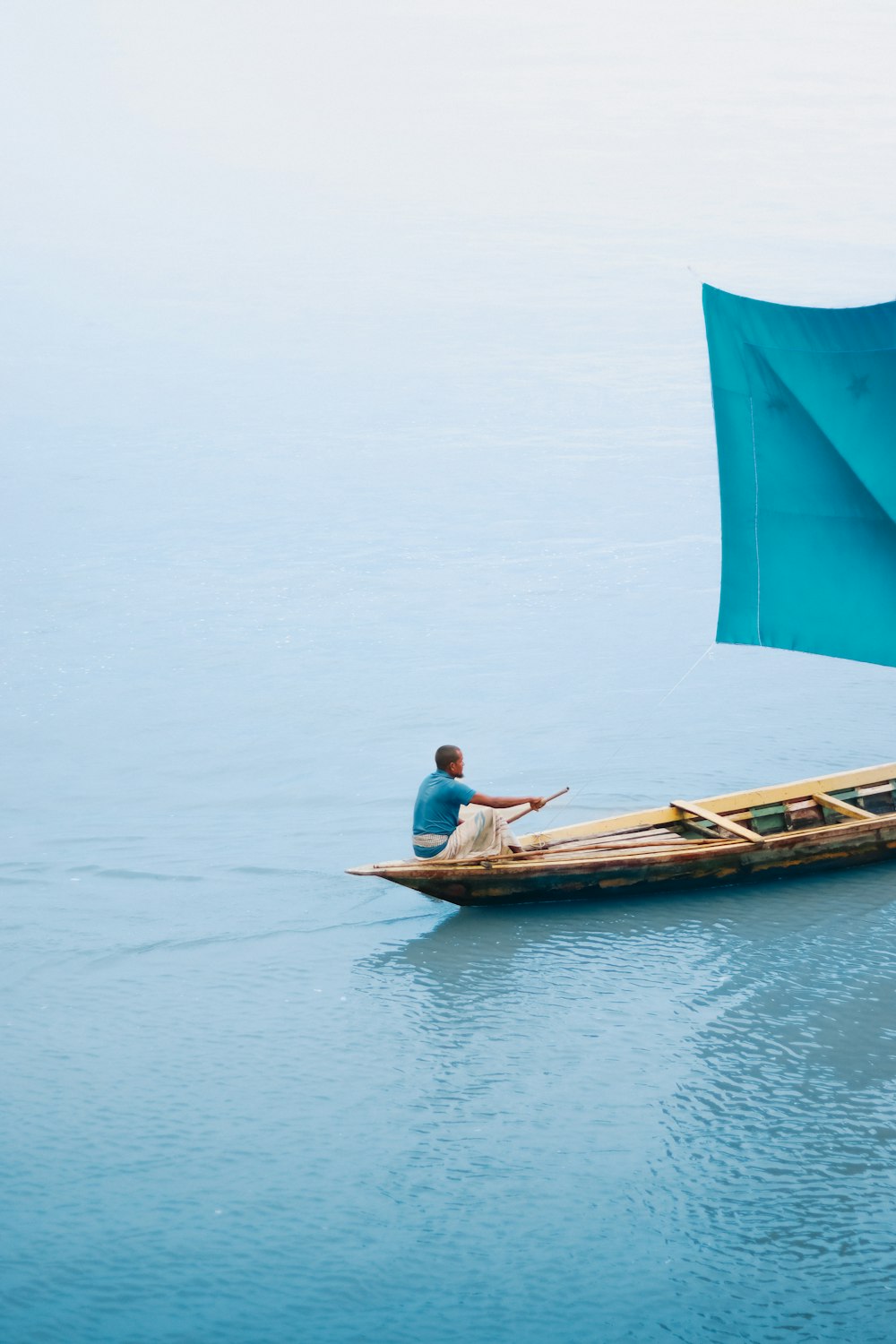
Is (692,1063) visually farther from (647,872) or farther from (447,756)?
(447,756)

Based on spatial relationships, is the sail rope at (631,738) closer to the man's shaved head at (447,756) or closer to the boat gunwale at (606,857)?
the boat gunwale at (606,857)

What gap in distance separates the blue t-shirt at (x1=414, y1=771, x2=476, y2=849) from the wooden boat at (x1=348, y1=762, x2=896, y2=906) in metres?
0.28

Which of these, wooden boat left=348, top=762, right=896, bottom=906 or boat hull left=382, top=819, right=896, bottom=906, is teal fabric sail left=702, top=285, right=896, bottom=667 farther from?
boat hull left=382, top=819, right=896, bottom=906

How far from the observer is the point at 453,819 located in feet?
36.2

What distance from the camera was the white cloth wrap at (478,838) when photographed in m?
10.9

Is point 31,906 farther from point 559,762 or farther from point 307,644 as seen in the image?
point 307,644

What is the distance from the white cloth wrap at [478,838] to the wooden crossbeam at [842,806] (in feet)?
8.83

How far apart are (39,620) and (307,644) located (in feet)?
11.9

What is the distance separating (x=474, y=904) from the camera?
11133 mm

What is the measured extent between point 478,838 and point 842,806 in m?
2.97

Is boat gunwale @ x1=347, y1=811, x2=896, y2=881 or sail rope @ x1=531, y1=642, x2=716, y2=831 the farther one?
sail rope @ x1=531, y1=642, x2=716, y2=831

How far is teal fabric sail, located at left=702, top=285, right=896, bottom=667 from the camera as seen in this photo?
11.1 metres

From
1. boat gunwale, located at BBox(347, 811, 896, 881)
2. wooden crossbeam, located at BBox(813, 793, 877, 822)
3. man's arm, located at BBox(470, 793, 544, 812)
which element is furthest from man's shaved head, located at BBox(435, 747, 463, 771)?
wooden crossbeam, located at BBox(813, 793, 877, 822)

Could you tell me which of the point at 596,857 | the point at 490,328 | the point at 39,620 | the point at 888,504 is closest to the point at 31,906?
the point at 596,857
